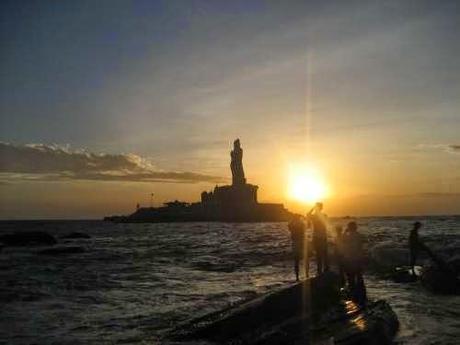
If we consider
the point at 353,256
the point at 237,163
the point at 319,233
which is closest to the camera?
the point at 353,256

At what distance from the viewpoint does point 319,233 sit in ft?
59.8

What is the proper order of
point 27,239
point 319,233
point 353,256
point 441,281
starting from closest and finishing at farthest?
point 353,256 → point 319,233 → point 441,281 → point 27,239

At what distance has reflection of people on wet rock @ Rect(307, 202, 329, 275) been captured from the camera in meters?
17.8

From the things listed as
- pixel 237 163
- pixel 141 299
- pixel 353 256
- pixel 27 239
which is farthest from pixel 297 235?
pixel 237 163

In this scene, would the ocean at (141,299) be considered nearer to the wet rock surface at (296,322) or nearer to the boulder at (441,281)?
the boulder at (441,281)

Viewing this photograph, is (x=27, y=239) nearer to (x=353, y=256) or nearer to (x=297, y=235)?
(x=297, y=235)

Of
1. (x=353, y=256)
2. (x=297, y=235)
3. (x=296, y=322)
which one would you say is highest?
(x=297, y=235)

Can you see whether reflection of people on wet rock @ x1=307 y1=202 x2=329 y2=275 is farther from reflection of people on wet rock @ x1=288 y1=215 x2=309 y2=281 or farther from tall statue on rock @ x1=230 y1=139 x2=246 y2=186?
tall statue on rock @ x1=230 y1=139 x2=246 y2=186

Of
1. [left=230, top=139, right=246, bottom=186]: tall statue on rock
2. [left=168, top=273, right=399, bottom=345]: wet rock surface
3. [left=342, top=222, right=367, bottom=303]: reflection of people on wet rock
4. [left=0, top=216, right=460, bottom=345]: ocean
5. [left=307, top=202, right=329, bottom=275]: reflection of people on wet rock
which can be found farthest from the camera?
[left=230, top=139, right=246, bottom=186]: tall statue on rock

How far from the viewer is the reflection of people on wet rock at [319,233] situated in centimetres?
1783

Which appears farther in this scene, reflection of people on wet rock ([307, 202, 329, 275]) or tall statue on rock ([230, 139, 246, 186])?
tall statue on rock ([230, 139, 246, 186])

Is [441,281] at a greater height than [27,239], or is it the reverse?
[441,281]

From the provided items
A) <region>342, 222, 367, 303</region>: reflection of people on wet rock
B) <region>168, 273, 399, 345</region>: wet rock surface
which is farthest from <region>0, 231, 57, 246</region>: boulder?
<region>168, 273, 399, 345</region>: wet rock surface

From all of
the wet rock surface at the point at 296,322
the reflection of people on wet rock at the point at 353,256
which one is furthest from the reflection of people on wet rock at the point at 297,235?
the wet rock surface at the point at 296,322
